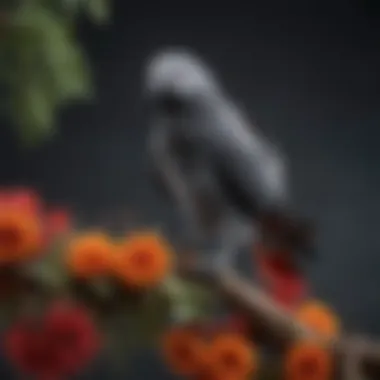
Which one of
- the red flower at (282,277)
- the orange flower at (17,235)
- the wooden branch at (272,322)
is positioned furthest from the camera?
the red flower at (282,277)

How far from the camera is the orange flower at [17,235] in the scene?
77cm

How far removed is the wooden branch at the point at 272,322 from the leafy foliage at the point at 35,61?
0.26 m

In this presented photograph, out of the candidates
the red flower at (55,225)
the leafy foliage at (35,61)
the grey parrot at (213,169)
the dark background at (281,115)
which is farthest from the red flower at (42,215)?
the dark background at (281,115)

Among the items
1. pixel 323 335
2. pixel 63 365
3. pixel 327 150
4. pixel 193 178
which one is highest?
pixel 327 150

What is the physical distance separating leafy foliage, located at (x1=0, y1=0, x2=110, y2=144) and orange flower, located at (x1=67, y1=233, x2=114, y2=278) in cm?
15

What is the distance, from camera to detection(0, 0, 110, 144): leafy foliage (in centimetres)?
66

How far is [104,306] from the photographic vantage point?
83cm

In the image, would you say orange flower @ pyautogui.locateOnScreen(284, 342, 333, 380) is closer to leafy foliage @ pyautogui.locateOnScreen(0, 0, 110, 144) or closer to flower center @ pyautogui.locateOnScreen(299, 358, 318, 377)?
flower center @ pyautogui.locateOnScreen(299, 358, 318, 377)

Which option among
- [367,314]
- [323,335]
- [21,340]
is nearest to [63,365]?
[21,340]

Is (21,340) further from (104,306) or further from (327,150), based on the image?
(327,150)

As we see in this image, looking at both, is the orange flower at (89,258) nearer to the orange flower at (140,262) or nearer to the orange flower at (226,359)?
the orange flower at (140,262)

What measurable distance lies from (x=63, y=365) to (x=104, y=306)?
0.06 m

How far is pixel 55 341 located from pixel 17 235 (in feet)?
0.33

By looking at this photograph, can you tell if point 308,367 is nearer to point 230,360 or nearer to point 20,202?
point 230,360
